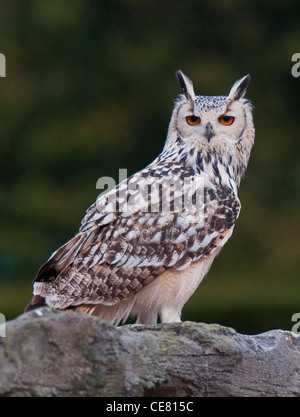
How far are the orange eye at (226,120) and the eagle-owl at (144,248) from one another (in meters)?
0.06

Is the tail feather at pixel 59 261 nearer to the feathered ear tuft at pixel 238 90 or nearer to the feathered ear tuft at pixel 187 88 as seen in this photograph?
the feathered ear tuft at pixel 187 88

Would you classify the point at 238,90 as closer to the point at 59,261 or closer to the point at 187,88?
the point at 187,88

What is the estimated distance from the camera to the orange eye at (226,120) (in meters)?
3.62

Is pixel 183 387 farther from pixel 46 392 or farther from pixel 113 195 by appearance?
pixel 113 195

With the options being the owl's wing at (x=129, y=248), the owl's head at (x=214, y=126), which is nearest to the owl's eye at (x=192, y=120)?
the owl's head at (x=214, y=126)

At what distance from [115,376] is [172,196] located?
1097 mm

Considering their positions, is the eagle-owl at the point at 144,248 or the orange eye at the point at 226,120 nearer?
the eagle-owl at the point at 144,248

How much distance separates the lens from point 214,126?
360cm

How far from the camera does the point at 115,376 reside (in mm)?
2393

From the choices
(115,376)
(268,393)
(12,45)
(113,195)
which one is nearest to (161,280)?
(113,195)

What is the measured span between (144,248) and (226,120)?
0.71 metres

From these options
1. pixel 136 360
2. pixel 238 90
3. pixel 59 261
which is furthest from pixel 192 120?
pixel 136 360

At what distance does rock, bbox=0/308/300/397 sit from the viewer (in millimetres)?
2314

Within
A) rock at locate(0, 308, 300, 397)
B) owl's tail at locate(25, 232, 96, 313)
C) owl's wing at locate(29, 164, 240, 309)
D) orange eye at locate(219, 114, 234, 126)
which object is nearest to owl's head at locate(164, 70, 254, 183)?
orange eye at locate(219, 114, 234, 126)
